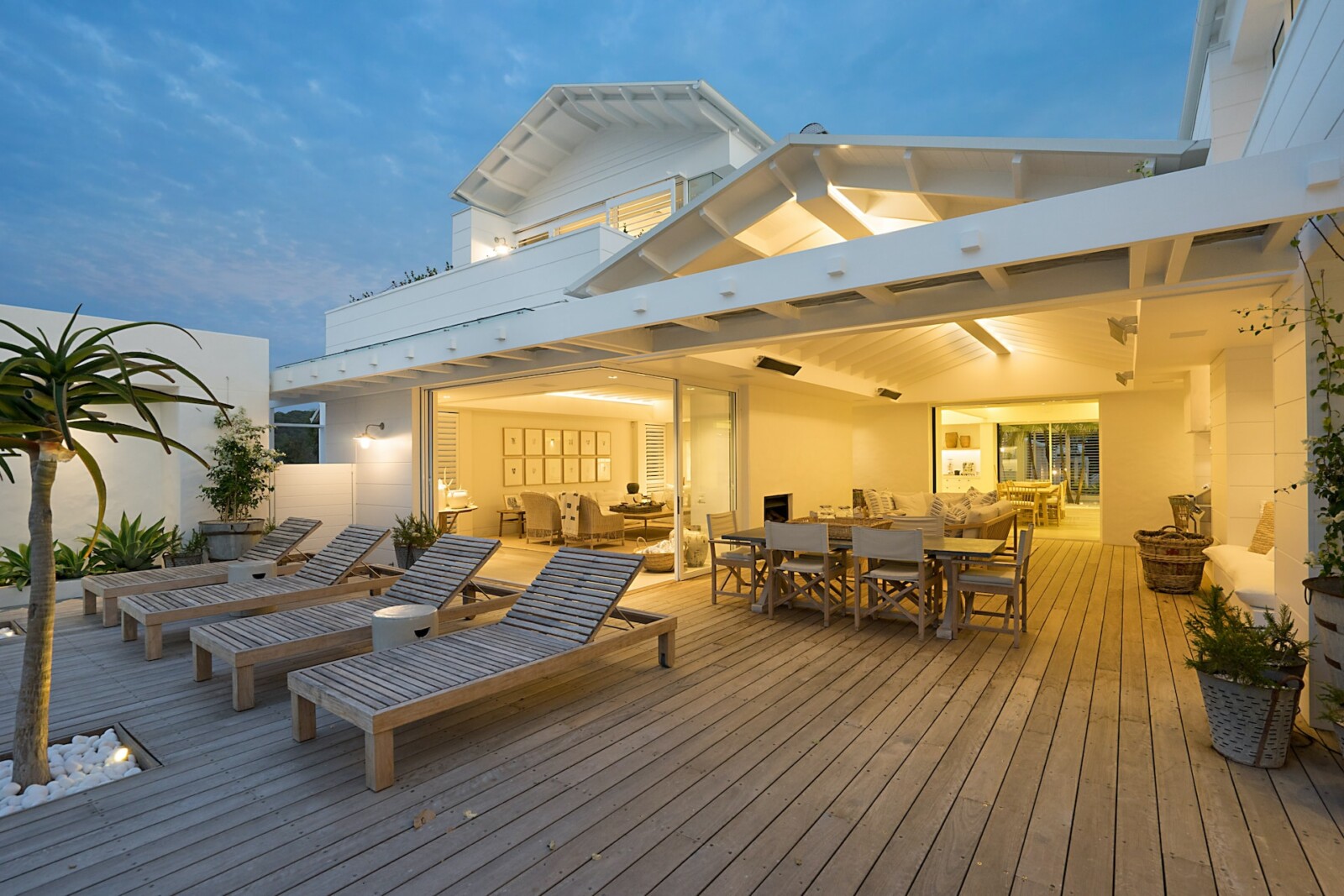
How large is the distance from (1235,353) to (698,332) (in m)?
5.22

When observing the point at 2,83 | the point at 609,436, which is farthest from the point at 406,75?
the point at 609,436

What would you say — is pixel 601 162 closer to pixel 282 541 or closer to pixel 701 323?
pixel 701 323

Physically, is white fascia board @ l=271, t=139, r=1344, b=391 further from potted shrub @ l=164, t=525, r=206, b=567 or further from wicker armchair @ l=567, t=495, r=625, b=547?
potted shrub @ l=164, t=525, r=206, b=567

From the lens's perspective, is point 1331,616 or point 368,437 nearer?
point 1331,616

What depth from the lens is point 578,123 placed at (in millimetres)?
10969

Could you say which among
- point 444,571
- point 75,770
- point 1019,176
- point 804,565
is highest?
point 1019,176

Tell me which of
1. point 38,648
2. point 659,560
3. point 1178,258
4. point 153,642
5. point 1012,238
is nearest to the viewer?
point 38,648

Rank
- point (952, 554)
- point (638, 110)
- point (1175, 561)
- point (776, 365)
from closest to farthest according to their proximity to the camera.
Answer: point (952, 554), point (1175, 561), point (776, 365), point (638, 110)

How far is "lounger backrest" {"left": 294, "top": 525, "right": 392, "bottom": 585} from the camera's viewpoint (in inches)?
232

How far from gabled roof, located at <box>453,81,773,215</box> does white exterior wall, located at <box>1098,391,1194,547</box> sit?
7.60 metres

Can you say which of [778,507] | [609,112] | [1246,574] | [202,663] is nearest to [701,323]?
[202,663]

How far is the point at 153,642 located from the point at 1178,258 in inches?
282

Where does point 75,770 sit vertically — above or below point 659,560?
below

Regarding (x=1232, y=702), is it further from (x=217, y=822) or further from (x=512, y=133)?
(x=512, y=133)
